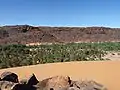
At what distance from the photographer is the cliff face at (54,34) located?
68944 millimetres

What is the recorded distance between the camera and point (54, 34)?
249 feet

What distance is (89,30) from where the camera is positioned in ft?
265

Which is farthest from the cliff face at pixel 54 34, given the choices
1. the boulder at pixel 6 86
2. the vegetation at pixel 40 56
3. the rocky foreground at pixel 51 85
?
the boulder at pixel 6 86

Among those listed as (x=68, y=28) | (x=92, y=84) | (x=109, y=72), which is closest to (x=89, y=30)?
(x=68, y=28)

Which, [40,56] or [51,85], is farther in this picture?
[40,56]

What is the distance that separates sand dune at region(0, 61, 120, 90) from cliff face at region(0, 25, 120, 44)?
44.4 m

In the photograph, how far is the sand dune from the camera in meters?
15.9

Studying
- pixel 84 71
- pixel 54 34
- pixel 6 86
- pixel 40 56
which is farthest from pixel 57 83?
pixel 54 34

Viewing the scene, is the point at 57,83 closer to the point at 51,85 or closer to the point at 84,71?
the point at 51,85

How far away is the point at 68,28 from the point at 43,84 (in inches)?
2667

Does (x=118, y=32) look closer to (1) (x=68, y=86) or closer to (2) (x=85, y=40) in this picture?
(2) (x=85, y=40)

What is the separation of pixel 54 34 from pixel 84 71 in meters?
56.8

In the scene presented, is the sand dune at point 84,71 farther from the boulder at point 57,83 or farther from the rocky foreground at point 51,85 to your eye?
the boulder at point 57,83

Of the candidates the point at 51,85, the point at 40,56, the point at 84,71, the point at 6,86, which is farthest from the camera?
the point at 40,56
